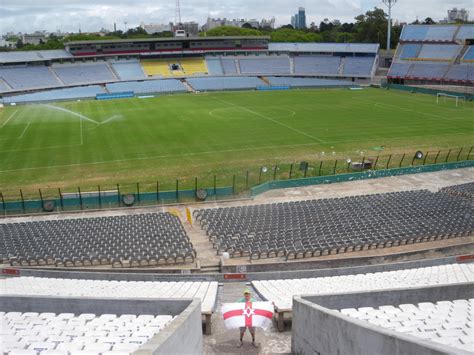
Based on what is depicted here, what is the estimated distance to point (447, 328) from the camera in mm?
9633

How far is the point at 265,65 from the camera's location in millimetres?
108688

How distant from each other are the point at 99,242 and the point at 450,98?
7196cm

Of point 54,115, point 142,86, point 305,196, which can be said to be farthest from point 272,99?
point 305,196

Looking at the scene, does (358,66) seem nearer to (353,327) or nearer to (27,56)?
(27,56)

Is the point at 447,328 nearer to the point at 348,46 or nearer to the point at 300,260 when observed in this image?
the point at 300,260

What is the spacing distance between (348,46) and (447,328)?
10722 cm

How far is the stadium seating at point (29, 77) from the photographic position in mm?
89875

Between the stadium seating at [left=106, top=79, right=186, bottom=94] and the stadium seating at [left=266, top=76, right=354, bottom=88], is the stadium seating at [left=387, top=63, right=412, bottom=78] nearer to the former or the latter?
the stadium seating at [left=266, top=76, right=354, bottom=88]

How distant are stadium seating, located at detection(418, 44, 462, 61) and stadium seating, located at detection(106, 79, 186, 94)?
49.7 m

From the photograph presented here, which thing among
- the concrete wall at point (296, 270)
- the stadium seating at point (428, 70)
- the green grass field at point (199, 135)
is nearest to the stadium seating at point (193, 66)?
the green grass field at point (199, 135)

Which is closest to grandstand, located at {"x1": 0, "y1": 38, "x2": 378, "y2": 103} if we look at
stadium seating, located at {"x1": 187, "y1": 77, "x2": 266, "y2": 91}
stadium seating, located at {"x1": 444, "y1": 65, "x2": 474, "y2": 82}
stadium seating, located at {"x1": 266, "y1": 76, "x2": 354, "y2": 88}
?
stadium seating, located at {"x1": 187, "y1": 77, "x2": 266, "y2": 91}

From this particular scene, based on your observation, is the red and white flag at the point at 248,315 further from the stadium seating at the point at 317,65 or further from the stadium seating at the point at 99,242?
the stadium seating at the point at 317,65

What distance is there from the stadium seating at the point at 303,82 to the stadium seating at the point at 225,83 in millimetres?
3280

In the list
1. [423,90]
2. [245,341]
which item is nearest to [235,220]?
[245,341]
